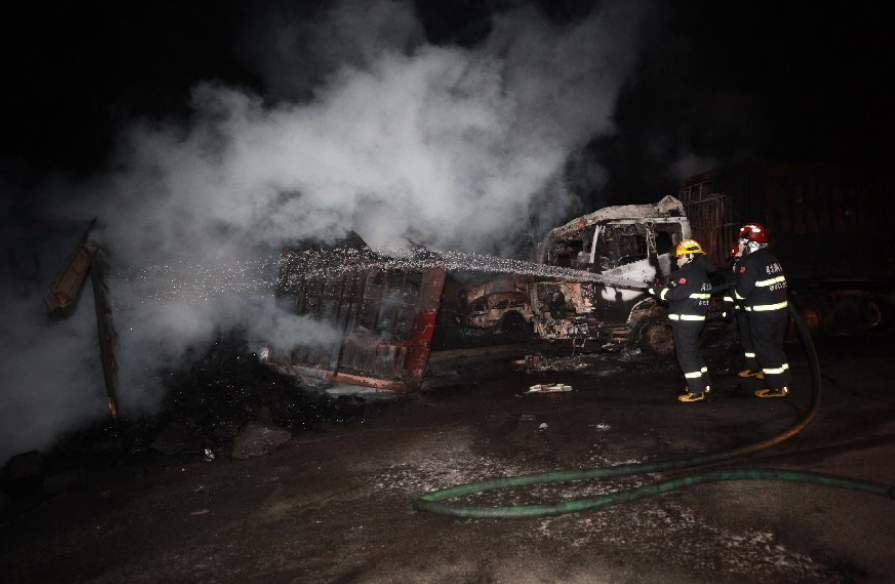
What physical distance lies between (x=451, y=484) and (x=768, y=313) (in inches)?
169

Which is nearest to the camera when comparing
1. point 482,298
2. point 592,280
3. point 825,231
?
point 592,280

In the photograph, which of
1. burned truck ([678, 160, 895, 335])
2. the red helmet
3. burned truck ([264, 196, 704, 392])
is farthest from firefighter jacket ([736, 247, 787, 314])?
burned truck ([678, 160, 895, 335])

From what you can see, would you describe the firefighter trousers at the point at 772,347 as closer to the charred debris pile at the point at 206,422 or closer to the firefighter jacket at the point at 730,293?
the firefighter jacket at the point at 730,293

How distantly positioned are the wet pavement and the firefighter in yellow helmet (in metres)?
0.25

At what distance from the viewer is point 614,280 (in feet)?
25.3

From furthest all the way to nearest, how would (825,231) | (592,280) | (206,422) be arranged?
1. (825,231)
2. (592,280)
3. (206,422)

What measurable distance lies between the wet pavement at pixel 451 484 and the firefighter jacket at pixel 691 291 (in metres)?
1.04

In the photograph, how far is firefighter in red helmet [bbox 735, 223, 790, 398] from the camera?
5.28 meters

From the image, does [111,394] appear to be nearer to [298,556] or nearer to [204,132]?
[204,132]

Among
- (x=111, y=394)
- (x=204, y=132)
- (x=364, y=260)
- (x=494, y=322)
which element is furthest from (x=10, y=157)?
(x=494, y=322)

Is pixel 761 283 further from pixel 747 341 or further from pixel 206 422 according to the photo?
pixel 206 422

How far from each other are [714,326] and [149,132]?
902cm

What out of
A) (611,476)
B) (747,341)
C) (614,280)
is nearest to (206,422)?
(611,476)

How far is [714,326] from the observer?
792 centimetres
